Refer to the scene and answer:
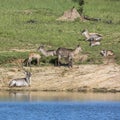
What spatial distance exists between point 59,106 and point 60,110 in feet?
2.42

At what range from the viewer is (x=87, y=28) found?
37625 millimetres

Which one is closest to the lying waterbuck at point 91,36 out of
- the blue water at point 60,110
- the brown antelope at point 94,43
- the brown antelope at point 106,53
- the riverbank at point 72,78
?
the brown antelope at point 94,43

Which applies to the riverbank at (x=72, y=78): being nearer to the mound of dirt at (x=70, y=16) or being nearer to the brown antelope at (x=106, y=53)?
the brown antelope at (x=106, y=53)

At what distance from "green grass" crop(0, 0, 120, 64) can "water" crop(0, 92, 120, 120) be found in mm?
3418

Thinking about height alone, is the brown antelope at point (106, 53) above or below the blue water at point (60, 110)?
above

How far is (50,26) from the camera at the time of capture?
37.6 m

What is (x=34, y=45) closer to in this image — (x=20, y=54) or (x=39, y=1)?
(x=20, y=54)

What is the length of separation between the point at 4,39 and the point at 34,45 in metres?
1.80

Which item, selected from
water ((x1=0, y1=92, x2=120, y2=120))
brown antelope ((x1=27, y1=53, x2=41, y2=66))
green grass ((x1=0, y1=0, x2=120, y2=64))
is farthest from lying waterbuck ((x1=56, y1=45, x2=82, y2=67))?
water ((x1=0, y1=92, x2=120, y2=120))

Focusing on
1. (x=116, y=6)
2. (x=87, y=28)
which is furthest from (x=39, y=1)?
→ (x=87, y=28)

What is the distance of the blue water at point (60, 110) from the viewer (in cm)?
2231

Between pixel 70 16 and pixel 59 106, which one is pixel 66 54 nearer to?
pixel 59 106

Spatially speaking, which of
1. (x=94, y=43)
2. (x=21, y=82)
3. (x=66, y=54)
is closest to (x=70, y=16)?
(x=94, y=43)

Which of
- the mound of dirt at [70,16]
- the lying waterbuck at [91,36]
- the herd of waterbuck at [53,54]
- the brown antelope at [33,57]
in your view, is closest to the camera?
the herd of waterbuck at [53,54]
